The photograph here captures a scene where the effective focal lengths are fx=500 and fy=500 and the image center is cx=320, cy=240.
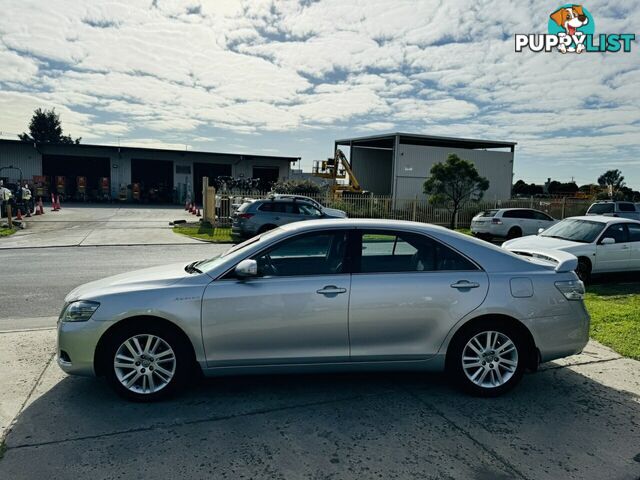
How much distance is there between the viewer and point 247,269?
3.97m

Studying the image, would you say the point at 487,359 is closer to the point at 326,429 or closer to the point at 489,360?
the point at 489,360

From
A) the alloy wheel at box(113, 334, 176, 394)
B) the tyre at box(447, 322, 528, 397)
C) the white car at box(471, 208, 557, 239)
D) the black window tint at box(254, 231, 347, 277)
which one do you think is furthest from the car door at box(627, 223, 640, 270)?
the alloy wheel at box(113, 334, 176, 394)

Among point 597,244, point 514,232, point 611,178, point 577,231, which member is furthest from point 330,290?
point 611,178

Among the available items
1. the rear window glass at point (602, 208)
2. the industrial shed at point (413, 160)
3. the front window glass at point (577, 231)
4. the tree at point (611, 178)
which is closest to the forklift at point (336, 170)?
the industrial shed at point (413, 160)

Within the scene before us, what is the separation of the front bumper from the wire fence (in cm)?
1844

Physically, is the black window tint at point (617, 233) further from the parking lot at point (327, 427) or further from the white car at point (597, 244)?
the parking lot at point (327, 427)

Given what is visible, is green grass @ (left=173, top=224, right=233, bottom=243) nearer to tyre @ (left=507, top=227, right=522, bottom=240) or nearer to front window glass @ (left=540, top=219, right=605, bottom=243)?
tyre @ (left=507, top=227, right=522, bottom=240)

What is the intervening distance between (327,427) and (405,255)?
62.6 inches

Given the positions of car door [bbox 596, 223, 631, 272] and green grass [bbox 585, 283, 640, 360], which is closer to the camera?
green grass [bbox 585, 283, 640, 360]

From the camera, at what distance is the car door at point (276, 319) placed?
3.99m

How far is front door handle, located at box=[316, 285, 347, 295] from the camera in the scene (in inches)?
159

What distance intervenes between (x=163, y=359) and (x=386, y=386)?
76.4 inches

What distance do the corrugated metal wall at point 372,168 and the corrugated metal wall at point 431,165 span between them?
22.3 ft

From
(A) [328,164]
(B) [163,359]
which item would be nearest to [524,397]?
(B) [163,359]
